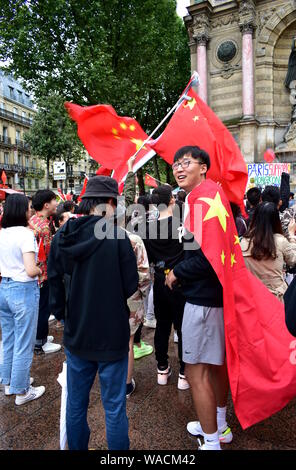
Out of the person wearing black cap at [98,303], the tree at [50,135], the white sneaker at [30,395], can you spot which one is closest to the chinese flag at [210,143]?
the person wearing black cap at [98,303]

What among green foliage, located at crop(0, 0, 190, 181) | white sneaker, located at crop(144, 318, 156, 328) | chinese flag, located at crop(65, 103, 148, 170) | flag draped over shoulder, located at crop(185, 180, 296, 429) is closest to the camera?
flag draped over shoulder, located at crop(185, 180, 296, 429)

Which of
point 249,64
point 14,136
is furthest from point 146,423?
point 14,136

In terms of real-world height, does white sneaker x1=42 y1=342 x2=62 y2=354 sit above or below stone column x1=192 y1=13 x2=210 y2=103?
below

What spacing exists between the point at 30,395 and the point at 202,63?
736 inches

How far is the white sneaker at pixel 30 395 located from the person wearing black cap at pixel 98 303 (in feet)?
4.13

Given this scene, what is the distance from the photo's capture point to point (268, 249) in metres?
3.00

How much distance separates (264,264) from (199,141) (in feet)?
4.89

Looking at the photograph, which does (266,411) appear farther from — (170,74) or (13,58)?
(170,74)

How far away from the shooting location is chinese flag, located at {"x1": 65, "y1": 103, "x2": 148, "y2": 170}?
4648 millimetres

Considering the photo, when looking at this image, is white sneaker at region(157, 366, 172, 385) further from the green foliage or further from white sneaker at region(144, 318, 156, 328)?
the green foliage

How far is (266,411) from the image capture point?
2.54 m

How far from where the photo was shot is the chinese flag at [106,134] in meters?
4.65

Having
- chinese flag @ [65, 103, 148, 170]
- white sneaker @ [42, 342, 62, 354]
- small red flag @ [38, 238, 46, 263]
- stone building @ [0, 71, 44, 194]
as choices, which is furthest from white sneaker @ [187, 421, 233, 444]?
stone building @ [0, 71, 44, 194]

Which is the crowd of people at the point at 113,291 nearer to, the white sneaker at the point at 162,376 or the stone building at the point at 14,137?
the white sneaker at the point at 162,376
